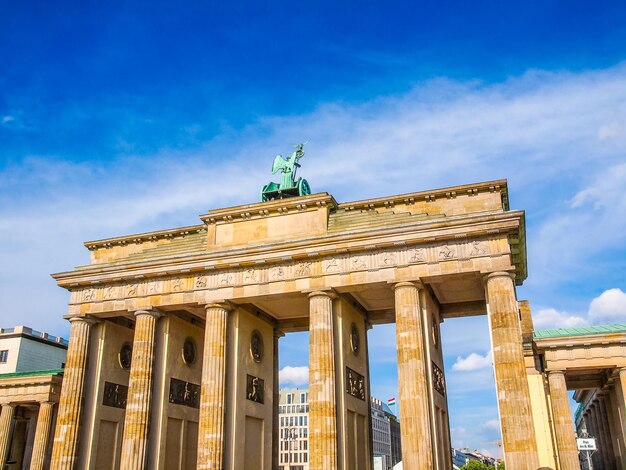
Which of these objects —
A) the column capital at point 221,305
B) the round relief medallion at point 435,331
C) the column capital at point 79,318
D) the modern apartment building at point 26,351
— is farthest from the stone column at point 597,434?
the modern apartment building at point 26,351

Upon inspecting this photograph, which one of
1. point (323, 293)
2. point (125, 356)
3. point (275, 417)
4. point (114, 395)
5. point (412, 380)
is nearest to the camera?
point (412, 380)

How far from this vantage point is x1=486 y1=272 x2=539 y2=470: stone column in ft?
72.5

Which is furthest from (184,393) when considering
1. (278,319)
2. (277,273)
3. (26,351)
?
(26,351)

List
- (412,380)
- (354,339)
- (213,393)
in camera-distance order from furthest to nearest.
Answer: (354,339) → (213,393) → (412,380)

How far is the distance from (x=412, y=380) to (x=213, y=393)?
9741 mm

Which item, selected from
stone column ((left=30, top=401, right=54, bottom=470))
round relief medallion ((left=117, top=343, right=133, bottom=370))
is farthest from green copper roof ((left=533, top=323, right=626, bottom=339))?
stone column ((left=30, top=401, right=54, bottom=470))

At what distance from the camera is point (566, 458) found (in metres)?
27.8

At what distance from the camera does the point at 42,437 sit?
3547cm

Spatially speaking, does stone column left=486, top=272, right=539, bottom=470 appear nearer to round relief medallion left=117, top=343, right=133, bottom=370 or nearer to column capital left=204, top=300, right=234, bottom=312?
column capital left=204, top=300, right=234, bottom=312

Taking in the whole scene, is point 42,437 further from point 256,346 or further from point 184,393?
point 256,346

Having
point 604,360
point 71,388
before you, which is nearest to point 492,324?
point 604,360

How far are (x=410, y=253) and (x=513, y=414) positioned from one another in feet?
26.8

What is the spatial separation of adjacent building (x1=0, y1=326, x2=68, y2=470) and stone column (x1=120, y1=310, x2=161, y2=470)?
388 inches

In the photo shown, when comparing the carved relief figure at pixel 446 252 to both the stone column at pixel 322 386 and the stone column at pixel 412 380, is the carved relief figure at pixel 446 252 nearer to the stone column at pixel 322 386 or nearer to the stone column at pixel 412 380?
the stone column at pixel 412 380
